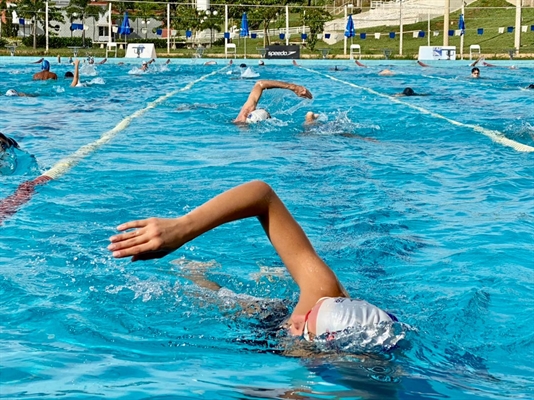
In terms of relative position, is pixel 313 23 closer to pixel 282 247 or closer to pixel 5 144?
pixel 5 144

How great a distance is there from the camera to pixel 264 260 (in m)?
5.09

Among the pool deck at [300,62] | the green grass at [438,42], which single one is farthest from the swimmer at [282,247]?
the green grass at [438,42]

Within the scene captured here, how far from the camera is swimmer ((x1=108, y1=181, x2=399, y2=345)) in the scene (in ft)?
8.87

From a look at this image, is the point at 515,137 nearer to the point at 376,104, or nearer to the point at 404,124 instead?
the point at 404,124

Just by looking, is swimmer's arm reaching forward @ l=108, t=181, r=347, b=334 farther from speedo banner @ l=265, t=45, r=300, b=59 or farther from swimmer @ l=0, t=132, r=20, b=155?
speedo banner @ l=265, t=45, r=300, b=59

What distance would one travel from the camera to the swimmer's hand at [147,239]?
2645mm

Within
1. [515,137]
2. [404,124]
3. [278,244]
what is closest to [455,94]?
[404,124]

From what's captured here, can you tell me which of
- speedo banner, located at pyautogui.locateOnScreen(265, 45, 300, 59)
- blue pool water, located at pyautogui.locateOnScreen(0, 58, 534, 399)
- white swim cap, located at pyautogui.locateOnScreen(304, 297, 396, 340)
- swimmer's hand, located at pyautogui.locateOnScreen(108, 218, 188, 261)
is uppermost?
speedo banner, located at pyautogui.locateOnScreen(265, 45, 300, 59)

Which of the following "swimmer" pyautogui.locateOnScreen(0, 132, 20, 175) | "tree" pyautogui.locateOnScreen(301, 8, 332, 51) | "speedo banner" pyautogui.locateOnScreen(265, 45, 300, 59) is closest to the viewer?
"swimmer" pyautogui.locateOnScreen(0, 132, 20, 175)

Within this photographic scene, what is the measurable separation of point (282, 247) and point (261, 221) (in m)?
0.14

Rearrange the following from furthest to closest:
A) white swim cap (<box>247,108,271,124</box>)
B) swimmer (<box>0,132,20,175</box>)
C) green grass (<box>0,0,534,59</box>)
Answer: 1. green grass (<box>0,0,534,59</box>)
2. white swim cap (<box>247,108,271,124</box>)
3. swimmer (<box>0,132,20,175</box>)

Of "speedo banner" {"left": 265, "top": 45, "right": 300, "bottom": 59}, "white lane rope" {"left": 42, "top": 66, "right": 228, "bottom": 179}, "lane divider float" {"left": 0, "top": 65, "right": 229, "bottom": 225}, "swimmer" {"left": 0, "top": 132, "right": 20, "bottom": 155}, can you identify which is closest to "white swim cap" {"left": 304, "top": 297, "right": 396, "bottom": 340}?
"lane divider float" {"left": 0, "top": 65, "right": 229, "bottom": 225}

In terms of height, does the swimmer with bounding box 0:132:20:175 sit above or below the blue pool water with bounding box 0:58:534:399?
above

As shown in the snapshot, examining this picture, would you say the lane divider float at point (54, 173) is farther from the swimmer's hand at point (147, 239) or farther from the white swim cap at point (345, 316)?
the white swim cap at point (345, 316)
